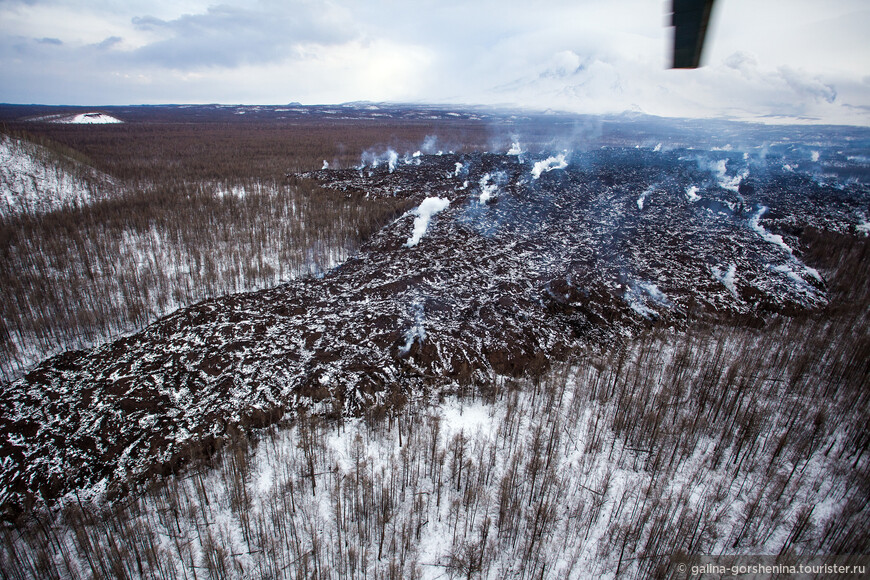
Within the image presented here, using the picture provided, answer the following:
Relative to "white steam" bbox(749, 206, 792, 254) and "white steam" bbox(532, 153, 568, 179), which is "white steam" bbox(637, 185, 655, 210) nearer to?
"white steam" bbox(749, 206, 792, 254)

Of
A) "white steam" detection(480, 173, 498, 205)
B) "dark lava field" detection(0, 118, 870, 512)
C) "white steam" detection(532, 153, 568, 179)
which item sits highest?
"white steam" detection(532, 153, 568, 179)

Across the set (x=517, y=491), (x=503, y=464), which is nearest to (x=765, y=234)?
(x=503, y=464)

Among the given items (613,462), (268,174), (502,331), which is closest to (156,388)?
(502,331)

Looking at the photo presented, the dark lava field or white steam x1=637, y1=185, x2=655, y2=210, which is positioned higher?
white steam x1=637, y1=185, x2=655, y2=210

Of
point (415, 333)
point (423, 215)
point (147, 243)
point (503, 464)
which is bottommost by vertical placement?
point (503, 464)

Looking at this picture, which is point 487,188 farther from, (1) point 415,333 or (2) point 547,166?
(1) point 415,333

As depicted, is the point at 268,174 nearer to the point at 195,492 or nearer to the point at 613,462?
the point at 195,492

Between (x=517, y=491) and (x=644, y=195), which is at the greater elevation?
(x=644, y=195)

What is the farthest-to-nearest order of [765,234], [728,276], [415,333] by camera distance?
[765,234]
[728,276]
[415,333]

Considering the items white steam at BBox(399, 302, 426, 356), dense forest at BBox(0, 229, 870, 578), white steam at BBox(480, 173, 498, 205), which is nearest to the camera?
dense forest at BBox(0, 229, 870, 578)

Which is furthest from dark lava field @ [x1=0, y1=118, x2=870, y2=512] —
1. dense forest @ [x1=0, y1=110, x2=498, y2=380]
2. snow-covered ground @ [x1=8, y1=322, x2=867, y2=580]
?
dense forest @ [x1=0, y1=110, x2=498, y2=380]
